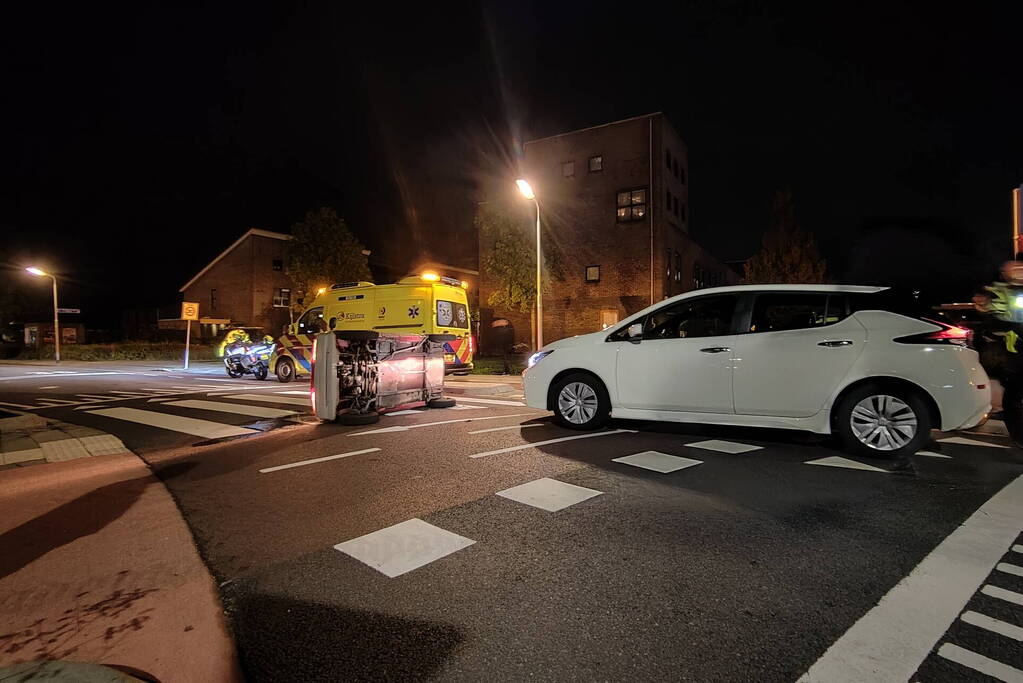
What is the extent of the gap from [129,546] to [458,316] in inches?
461

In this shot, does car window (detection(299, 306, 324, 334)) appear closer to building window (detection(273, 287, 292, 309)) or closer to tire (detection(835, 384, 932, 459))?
tire (detection(835, 384, 932, 459))

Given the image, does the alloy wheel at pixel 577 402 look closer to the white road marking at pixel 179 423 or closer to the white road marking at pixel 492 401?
the white road marking at pixel 492 401

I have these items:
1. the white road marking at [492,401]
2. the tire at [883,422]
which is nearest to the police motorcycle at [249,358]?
the white road marking at [492,401]

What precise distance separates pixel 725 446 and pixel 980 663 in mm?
3837

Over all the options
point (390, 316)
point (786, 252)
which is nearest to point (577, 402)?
point (390, 316)

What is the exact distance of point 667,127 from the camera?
83.5ft

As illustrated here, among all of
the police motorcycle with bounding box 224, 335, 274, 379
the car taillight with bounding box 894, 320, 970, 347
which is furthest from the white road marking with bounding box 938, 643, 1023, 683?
the police motorcycle with bounding box 224, 335, 274, 379

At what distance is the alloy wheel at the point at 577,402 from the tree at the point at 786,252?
21913 millimetres

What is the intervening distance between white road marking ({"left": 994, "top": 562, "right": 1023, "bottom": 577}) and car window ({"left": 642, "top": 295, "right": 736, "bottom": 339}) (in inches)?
132

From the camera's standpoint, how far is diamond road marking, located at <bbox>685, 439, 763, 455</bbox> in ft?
18.5

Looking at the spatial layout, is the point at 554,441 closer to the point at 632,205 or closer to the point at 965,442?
the point at 965,442

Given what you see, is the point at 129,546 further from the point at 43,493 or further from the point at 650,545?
the point at 650,545

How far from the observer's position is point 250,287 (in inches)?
1441

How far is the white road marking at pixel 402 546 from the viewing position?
9.71 ft
